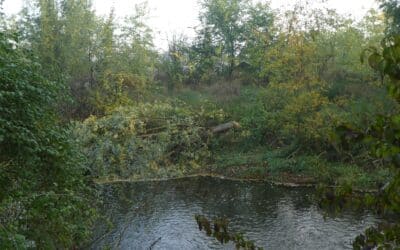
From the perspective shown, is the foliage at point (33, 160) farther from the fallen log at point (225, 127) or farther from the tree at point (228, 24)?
the tree at point (228, 24)

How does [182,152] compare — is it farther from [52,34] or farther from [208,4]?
[208,4]

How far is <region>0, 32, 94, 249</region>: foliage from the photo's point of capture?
19.1 feet

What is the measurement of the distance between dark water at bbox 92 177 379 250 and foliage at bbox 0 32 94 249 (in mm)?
2274

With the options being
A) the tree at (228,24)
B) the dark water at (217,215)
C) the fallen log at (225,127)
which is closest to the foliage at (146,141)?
the fallen log at (225,127)

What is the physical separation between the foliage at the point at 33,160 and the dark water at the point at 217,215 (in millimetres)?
2274

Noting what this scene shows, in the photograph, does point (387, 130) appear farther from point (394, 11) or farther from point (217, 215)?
point (394, 11)

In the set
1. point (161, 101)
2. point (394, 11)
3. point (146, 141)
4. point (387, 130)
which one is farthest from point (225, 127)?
point (387, 130)

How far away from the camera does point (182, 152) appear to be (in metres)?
19.5

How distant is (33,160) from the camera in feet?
20.2

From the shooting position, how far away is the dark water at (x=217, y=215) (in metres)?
11.3

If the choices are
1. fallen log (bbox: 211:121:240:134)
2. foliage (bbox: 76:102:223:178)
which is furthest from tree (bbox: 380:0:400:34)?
foliage (bbox: 76:102:223:178)

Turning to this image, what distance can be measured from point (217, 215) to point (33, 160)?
8332mm

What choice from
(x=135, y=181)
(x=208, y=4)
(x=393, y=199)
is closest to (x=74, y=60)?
(x=135, y=181)

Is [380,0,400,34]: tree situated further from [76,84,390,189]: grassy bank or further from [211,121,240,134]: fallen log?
[211,121,240,134]: fallen log
